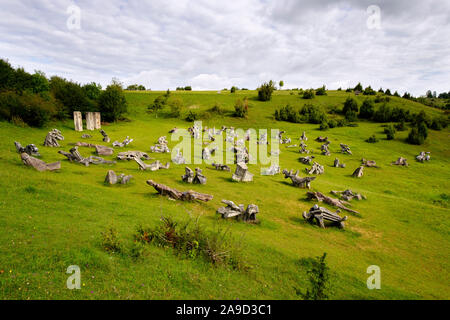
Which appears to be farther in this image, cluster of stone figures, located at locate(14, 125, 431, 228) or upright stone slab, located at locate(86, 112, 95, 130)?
A: upright stone slab, located at locate(86, 112, 95, 130)

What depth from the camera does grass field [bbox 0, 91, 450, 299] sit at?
5.46m

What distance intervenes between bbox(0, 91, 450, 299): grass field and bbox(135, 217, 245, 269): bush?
0.27 meters

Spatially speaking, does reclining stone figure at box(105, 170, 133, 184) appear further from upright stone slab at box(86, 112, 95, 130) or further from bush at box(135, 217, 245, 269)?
upright stone slab at box(86, 112, 95, 130)

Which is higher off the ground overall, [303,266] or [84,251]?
[84,251]

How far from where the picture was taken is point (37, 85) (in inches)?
1532

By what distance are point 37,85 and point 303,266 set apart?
49548 mm

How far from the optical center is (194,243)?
725 cm

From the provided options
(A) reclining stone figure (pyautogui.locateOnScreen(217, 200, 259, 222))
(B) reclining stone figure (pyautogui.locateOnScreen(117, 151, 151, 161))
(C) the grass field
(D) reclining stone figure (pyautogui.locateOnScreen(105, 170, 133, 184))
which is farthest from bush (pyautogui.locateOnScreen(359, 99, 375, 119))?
(D) reclining stone figure (pyautogui.locateOnScreen(105, 170, 133, 184))

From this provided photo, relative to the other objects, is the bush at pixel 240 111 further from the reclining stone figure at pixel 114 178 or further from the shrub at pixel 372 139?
the reclining stone figure at pixel 114 178

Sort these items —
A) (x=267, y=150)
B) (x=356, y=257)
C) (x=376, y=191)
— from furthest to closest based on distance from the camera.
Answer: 1. (x=267, y=150)
2. (x=376, y=191)
3. (x=356, y=257)

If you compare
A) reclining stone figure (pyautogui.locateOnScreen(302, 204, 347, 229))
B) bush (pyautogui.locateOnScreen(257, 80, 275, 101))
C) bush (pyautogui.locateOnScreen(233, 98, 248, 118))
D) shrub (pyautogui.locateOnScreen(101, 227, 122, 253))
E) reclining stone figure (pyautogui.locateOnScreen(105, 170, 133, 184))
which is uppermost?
bush (pyautogui.locateOnScreen(257, 80, 275, 101))

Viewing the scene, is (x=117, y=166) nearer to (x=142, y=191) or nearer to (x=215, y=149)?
(x=142, y=191)

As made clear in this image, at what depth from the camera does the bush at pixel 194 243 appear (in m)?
6.86
